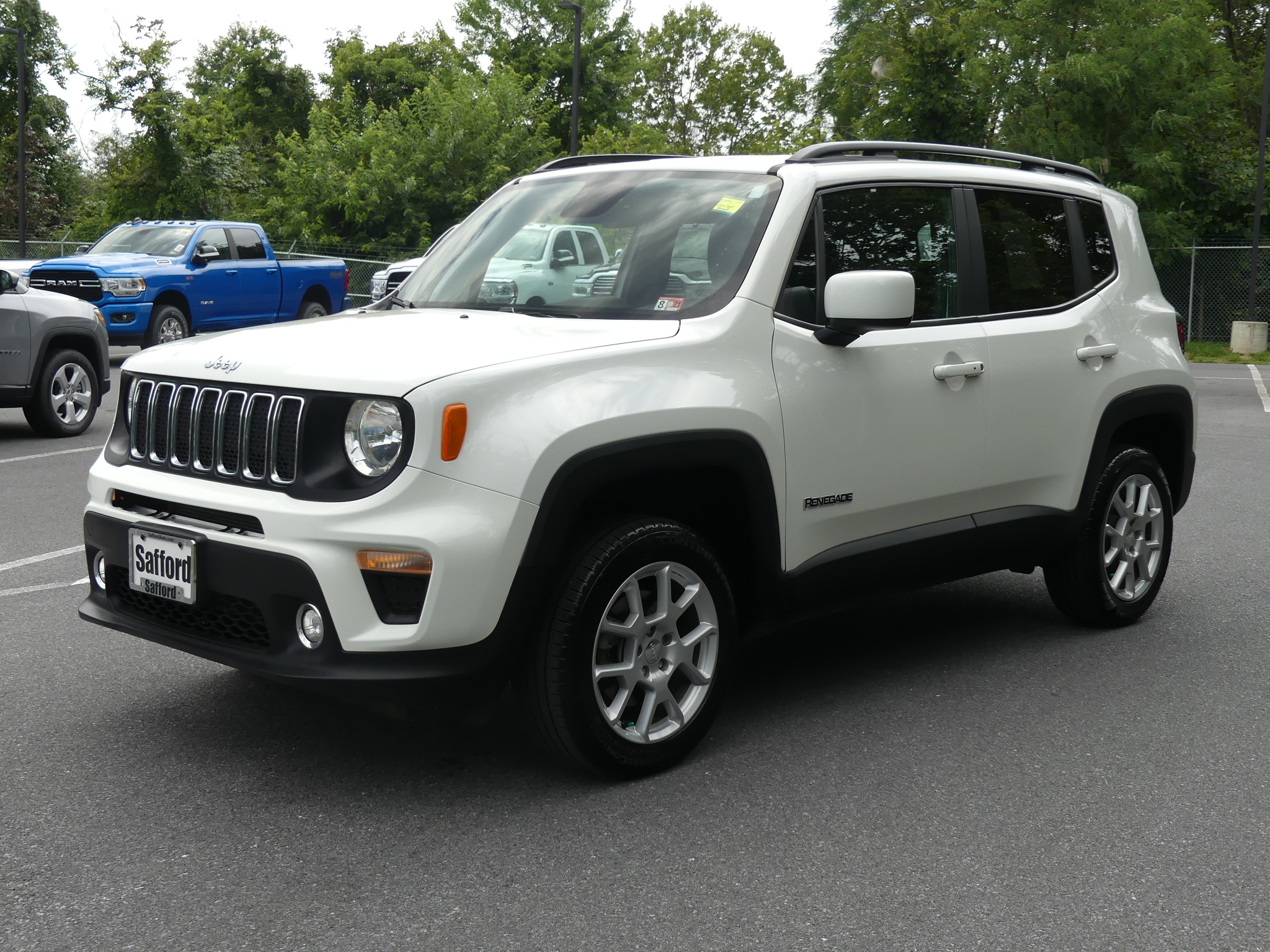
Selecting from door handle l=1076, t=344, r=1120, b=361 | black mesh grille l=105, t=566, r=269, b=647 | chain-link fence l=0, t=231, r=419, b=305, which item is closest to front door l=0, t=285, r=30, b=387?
black mesh grille l=105, t=566, r=269, b=647

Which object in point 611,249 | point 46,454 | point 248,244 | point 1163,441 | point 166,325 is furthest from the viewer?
point 248,244

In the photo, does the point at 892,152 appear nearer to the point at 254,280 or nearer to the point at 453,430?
the point at 453,430

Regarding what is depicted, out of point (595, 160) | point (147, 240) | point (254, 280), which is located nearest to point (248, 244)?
point (254, 280)

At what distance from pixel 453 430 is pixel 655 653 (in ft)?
3.20

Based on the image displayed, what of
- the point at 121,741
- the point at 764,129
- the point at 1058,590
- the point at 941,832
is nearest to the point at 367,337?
the point at 121,741

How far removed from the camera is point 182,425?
3.88 meters

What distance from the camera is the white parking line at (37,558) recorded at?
6.57 m

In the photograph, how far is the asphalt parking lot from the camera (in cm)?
304

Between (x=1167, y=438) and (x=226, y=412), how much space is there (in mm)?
Result: 4146

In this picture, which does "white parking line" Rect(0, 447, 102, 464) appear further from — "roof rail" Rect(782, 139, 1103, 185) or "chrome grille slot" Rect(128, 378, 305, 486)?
"roof rail" Rect(782, 139, 1103, 185)

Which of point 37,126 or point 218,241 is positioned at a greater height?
point 37,126

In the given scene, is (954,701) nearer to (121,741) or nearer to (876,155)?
(876,155)

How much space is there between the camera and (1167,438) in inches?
234

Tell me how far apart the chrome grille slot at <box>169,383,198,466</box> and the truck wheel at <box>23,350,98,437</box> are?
7.94 metres
